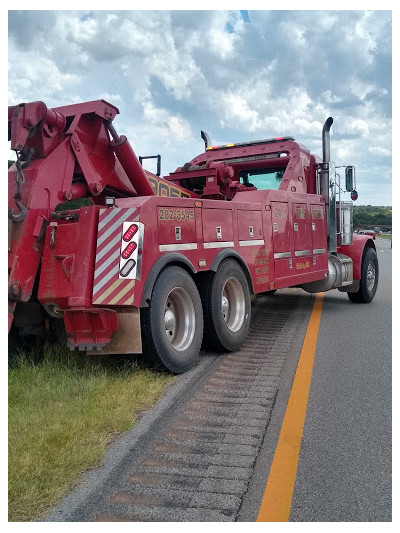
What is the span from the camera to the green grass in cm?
282

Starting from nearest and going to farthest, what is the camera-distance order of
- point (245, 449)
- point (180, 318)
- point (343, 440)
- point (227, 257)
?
point (245, 449)
point (343, 440)
point (180, 318)
point (227, 257)

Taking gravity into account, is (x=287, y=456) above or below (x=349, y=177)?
below

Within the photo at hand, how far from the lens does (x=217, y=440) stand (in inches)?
140

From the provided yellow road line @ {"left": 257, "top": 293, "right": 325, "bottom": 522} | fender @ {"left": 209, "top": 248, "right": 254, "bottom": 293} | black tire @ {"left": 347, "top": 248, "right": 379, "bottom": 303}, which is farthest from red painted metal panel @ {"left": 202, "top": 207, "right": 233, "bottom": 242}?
black tire @ {"left": 347, "top": 248, "right": 379, "bottom": 303}

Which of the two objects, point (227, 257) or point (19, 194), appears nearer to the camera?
point (19, 194)

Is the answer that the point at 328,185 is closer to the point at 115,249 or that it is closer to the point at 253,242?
the point at 253,242

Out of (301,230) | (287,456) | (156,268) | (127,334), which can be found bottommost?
(287,456)

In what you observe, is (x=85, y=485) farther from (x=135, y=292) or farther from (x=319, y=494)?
(x=135, y=292)

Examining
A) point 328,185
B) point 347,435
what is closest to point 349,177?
point 328,185

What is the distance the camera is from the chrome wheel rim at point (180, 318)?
17.0 ft

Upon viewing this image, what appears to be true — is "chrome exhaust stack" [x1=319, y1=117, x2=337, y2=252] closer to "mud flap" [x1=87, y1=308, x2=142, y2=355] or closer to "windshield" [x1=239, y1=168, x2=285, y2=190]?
"windshield" [x1=239, y1=168, x2=285, y2=190]

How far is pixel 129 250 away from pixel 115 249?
13 cm

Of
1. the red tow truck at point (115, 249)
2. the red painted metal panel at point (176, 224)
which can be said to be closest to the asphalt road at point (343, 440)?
the red tow truck at point (115, 249)

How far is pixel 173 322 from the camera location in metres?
5.20
